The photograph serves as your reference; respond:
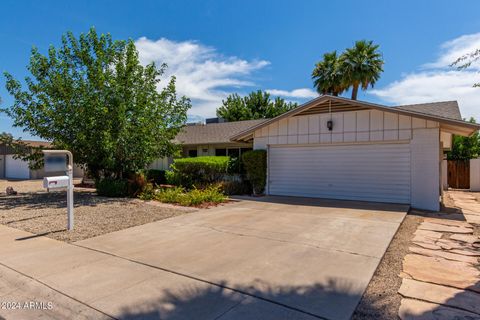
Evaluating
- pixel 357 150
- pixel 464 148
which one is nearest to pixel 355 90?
pixel 464 148

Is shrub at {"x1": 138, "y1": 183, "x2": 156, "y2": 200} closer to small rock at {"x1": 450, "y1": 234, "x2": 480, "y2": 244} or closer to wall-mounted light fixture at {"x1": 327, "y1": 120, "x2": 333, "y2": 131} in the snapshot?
wall-mounted light fixture at {"x1": 327, "y1": 120, "x2": 333, "y2": 131}

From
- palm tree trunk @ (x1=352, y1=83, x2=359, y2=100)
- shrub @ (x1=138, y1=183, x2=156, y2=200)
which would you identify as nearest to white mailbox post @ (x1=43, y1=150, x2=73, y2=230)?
shrub @ (x1=138, y1=183, x2=156, y2=200)

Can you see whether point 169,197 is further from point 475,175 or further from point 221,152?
point 475,175

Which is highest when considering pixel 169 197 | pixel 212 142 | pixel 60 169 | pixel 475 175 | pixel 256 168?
pixel 212 142

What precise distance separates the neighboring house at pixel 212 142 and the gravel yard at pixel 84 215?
9223mm

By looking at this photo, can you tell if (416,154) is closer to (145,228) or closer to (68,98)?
(145,228)

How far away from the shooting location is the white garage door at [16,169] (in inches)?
1060

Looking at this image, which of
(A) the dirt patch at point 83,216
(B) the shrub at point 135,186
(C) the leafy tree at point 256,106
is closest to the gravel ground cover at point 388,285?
(A) the dirt patch at point 83,216

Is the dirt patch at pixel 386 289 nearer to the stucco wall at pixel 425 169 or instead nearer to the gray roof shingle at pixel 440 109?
the stucco wall at pixel 425 169

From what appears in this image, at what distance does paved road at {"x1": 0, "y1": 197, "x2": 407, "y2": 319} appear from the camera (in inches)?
131

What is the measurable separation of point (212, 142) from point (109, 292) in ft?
52.3

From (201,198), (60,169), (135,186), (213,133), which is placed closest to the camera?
(60,169)

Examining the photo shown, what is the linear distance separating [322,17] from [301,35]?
5.91 feet

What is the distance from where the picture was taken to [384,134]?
10.6 metres
